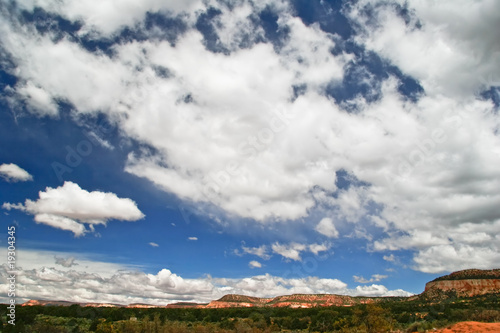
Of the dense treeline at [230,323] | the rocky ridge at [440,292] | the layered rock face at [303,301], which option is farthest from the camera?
the layered rock face at [303,301]

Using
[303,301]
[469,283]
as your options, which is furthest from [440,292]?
[303,301]

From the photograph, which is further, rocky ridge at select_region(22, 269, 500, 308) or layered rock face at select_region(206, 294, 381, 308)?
layered rock face at select_region(206, 294, 381, 308)

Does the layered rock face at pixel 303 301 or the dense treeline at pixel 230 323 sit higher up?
the dense treeline at pixel 230 323

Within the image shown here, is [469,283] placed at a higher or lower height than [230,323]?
lower

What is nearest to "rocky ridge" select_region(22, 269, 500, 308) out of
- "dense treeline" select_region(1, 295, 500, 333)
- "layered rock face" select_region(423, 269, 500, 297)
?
"layered rock face" select_region(423, 269, 500, 297)

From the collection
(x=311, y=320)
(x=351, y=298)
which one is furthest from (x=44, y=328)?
(x=351, y=298)

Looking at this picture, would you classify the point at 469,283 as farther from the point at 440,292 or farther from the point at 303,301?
the point at 303,301

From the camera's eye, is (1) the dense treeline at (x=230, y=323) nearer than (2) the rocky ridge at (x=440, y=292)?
Yes

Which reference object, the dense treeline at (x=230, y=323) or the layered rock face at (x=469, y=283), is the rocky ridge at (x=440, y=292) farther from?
the dense treeline at (x=230, y=323)

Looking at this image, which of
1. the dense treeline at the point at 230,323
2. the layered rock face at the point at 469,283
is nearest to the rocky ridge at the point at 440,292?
the layered rock face at the point at 469,283

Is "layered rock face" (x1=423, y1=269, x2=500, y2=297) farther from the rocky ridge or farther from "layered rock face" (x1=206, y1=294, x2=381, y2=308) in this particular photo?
"layered rock face" (x1=206, y1=294, x2=381, y2=308)

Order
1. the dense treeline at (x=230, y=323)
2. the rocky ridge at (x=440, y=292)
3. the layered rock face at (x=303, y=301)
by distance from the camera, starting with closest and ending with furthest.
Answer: the dense treeline at (x=230, y=323) → the rocky ridge at (x=440, y=292) → the layered rock face at (x=303, y=301)

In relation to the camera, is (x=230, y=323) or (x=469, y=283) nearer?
(x=230, y=323)

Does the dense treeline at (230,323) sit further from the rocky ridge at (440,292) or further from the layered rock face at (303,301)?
the layered rock face at (303,301)
